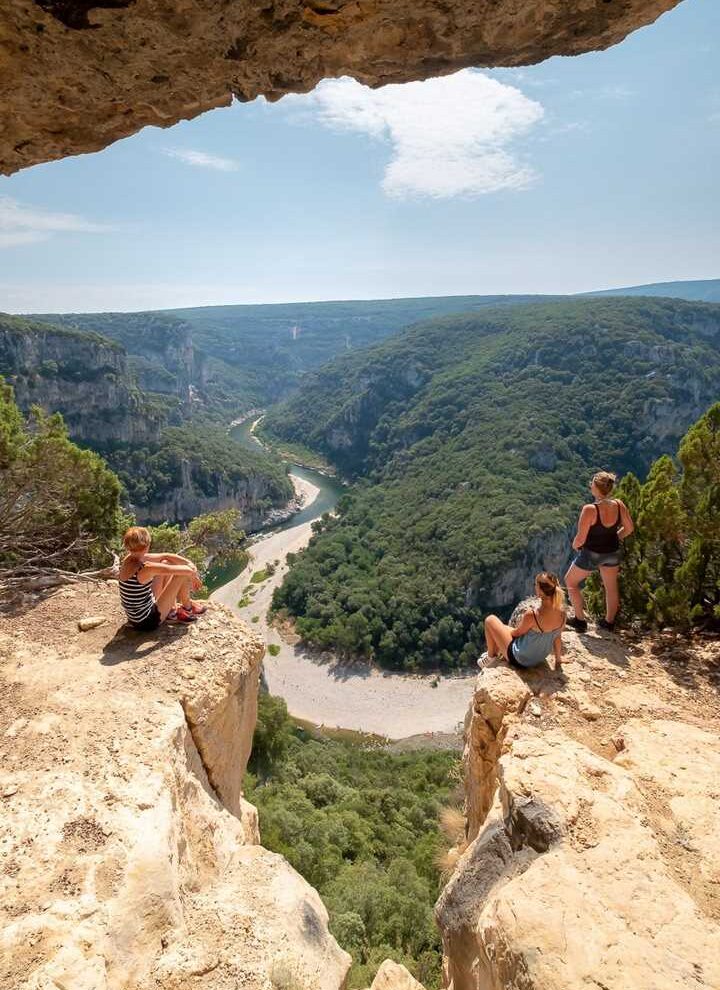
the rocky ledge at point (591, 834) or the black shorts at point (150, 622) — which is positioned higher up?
the black shorts at point (150, 622)

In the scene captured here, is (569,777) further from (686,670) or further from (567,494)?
(567,494)

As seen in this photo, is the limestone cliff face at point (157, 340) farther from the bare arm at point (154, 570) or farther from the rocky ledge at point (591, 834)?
the rocky ledge at point (591, 834)

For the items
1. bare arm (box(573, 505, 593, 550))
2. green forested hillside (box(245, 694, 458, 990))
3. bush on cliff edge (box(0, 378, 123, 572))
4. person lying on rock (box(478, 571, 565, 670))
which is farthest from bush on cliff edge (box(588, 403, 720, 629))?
bush on cliff edge (box(0, 378, 123, 572))

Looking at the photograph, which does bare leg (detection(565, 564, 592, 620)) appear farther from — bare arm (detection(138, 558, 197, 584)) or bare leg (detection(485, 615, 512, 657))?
bare arm (detection(138, 558, 197, 584))

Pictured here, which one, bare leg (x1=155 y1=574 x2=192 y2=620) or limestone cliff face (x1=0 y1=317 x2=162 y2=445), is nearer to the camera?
bare leg (x1=155 y1=574 x2=192 y2=620)

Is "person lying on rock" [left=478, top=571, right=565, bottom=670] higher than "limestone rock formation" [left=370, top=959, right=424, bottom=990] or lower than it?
higher

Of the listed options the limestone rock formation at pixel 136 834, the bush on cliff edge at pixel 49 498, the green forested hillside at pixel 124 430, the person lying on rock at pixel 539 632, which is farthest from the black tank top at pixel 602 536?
the green forested hillside at pixel 124 430

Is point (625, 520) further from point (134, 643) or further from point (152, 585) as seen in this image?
point (134, 643)
